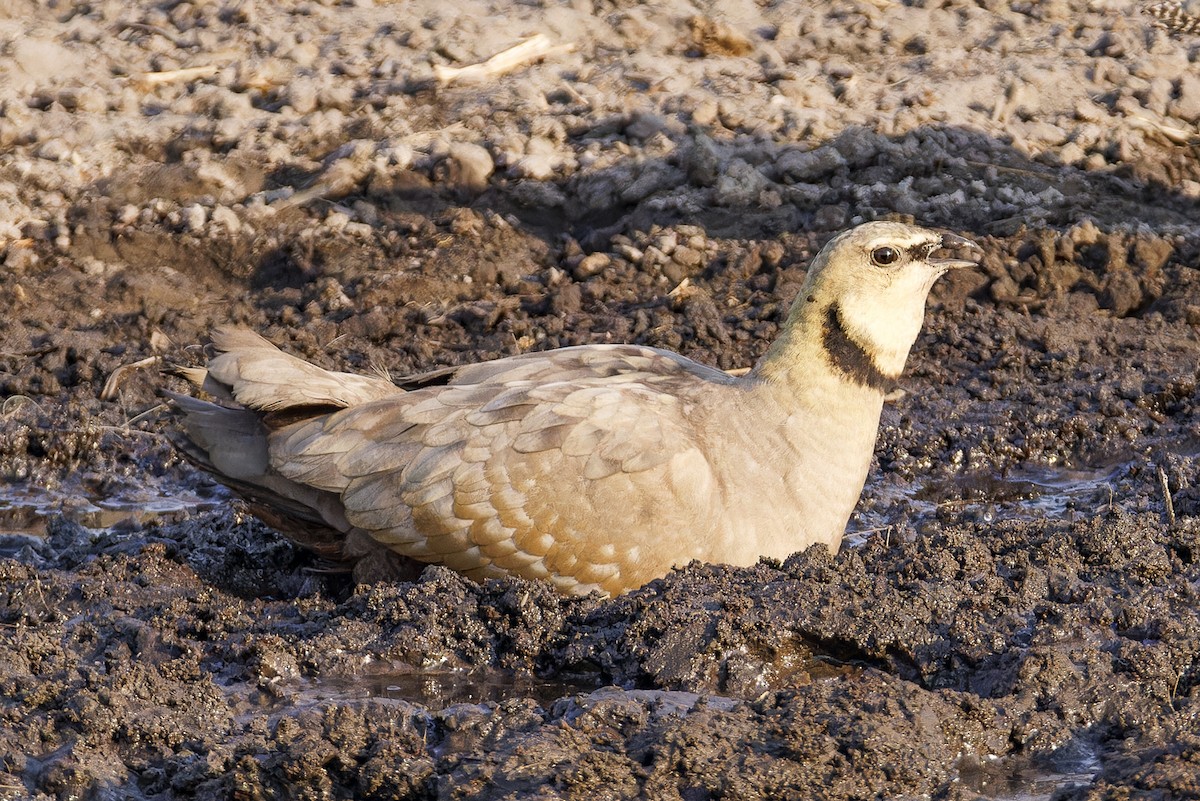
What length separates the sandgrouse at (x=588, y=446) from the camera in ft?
19.3

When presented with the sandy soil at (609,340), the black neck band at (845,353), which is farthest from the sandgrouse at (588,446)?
the sandy soil at (609,340)

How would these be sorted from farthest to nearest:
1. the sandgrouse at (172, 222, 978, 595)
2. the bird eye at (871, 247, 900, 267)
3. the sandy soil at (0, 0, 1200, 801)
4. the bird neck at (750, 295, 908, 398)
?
1. the bird neck at (750, 295, 908, 398)
2. the bird eye at (871, 247, 900, 267)
3. the sandgrouse at (172, 222, 978, 595)
4. the sandy soil at (0, 0, 1200, 801)

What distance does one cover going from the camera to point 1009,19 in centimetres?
1166

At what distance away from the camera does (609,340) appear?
29.7ft

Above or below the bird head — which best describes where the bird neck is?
below

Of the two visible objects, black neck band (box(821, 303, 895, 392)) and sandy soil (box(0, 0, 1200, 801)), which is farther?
black neck band (box(821, 303, 895, 392))

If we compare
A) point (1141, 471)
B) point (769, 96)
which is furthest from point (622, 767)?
point (769, 96)

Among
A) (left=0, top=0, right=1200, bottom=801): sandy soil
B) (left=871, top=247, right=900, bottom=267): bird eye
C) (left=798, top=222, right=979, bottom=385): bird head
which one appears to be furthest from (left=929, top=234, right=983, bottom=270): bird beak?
(left=0, top=0, right=1200, bottom=801): sandy soil

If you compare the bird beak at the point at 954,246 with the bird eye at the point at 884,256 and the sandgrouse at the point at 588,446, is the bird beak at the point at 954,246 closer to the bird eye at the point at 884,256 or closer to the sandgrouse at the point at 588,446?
the sandgrouse at the point at 588,446

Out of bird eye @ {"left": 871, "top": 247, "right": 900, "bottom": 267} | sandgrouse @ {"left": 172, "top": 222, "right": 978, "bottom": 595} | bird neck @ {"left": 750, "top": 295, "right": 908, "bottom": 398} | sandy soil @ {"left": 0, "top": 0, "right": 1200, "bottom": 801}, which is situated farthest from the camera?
bird neck @ {"left": 750, "top": 295, "right": 908, "bottom": 398}

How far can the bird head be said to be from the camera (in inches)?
241

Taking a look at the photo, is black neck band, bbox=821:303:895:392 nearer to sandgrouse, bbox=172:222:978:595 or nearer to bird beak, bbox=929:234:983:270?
sandgrouse, bbox=172:222:978:595

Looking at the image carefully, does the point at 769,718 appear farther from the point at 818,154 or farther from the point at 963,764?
the point at 818,154

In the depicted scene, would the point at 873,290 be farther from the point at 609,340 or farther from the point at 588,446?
the point at 609,340
